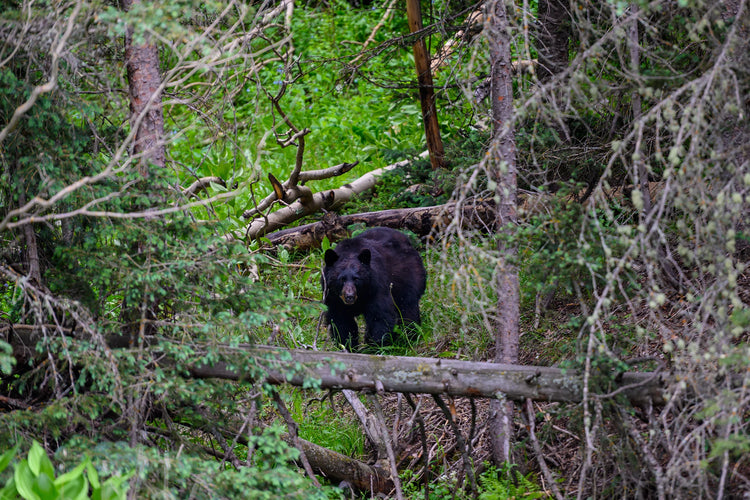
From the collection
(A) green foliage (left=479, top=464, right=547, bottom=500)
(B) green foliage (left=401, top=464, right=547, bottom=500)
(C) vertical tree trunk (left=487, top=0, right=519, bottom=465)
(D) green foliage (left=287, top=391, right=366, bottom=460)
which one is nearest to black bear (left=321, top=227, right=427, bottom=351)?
(D) green foliage (left=287, top=391, right=366, bottom=460)

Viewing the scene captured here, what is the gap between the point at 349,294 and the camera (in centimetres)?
646

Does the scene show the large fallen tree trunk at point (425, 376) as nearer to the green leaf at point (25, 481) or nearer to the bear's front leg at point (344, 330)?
the green leaf at point (25, 481)

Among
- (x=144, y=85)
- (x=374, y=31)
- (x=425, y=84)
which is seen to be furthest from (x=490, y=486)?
(x=374, y=31)

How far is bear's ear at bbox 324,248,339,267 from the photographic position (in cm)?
654

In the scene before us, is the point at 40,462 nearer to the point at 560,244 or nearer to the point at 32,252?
the point at 32,252

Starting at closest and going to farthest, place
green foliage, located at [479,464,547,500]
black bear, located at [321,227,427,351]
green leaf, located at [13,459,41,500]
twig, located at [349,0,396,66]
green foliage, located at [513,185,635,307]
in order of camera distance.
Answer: green leaf, located at [13,459,41,500], green foliage, located at [513,185,635,307], green foliage, located at [479,464,547,500], black bear, located at [321,227,427,351], twig, located at [349,0,396,66]

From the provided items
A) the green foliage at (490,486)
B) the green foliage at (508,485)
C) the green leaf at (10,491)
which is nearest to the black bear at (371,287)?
the green foliage at (490,486)

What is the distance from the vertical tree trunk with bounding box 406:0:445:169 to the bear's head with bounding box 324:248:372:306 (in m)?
2.36

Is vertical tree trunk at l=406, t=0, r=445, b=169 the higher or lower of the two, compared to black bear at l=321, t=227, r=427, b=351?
higher

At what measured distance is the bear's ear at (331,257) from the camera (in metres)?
6.54

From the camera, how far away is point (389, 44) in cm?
659

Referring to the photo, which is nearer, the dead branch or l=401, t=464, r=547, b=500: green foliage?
l=401, t=464, r=547, b=500: green foliage

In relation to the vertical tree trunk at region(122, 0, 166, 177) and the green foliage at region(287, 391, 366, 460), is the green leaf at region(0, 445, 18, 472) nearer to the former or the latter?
the vertical tree trunk at region(122, 0, 166, 177)

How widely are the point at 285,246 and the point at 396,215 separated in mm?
1371
